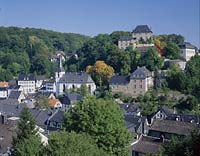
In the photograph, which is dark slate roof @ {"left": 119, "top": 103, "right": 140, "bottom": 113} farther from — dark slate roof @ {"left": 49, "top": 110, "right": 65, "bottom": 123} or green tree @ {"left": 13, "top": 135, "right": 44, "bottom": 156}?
green tree @ {"left": 13, "top": 135, "right": 44, "bottom": 156}

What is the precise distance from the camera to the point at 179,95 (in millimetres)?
28078

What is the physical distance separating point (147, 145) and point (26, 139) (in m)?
4.54

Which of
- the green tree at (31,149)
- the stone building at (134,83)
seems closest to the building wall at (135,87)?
the stone building at (134,83)

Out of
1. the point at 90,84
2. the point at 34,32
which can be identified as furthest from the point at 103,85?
the point at 34,32

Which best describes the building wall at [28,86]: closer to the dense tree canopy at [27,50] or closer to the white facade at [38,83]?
the white facade at [38,83]

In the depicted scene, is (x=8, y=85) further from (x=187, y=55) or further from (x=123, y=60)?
(x=187, y=55)

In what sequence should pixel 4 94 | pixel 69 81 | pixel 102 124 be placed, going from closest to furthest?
pixel 102 124
pixel 69 81
pixel 4 94

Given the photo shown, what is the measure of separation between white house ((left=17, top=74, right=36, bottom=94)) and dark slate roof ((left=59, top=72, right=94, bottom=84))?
513 centimetres

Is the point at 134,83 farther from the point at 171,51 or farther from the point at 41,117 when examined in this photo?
the point at 41,117

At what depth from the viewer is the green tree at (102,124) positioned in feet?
42.2

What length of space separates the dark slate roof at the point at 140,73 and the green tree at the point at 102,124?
17.5 m

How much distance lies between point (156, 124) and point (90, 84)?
1691cm

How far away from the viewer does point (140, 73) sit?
31.1 metres

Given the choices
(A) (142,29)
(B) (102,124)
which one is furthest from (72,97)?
Result: (B) (102,124)
